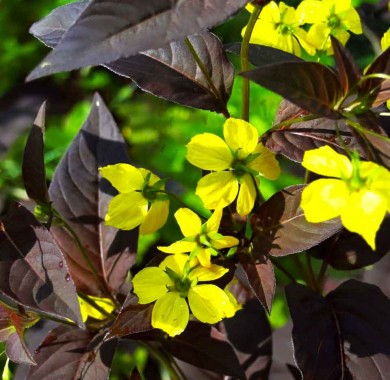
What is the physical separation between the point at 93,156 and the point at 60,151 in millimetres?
623

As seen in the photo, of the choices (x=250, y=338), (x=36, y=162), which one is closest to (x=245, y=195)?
(x=36, y=162)

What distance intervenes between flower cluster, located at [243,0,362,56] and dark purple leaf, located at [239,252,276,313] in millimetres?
247

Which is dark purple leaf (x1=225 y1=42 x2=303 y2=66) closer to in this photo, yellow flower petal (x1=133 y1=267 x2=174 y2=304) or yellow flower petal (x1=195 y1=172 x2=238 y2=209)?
yellow flower petal (x1=195 y1=172 x2=238 y2=209)

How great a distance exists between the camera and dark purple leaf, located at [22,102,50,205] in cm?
67

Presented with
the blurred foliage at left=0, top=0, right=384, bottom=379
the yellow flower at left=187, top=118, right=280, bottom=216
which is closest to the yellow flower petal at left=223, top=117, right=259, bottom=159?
the yellow flower at left=187, top=118, right=280, bottom=216

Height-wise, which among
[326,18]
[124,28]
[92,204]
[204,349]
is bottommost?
[204,349]

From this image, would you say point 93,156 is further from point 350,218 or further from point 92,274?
point 350,218

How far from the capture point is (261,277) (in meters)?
0.64

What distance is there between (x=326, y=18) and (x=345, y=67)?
18 cm

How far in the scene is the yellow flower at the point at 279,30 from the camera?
0.71 meters

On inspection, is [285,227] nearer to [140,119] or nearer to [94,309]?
[94,309]

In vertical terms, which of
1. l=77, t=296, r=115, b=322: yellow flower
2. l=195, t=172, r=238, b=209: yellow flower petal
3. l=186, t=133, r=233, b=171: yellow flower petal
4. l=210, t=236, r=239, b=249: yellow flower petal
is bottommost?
l=77, t=296, r=115, b=322: yellow flower

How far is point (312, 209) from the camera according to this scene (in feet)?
1.67

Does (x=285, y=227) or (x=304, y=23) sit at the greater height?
(x=304, y=23)
